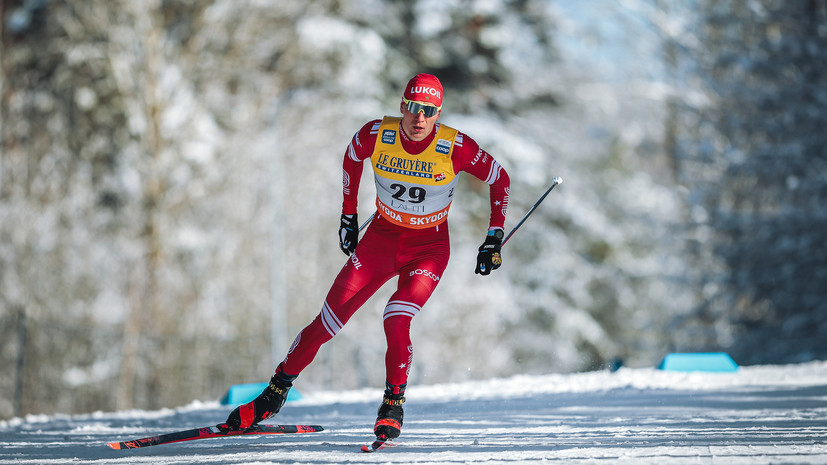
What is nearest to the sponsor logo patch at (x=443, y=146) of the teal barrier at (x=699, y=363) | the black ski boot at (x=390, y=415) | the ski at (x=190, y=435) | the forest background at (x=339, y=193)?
the black ski boot at (x=390, y=415)

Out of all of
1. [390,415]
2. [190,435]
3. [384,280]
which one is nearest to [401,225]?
[384,280]

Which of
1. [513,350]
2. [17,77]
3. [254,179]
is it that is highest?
[17,77]

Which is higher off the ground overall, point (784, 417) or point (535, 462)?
point (535, 462)

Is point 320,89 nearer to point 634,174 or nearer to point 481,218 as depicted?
point 481,218

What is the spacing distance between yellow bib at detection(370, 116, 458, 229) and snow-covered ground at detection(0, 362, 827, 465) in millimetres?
1192

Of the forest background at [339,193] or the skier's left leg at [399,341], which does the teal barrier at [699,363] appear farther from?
the forest background at [339,193]

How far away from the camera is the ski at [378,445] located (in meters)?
4.35

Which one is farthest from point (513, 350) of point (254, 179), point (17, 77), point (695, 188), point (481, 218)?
point (17, 77)

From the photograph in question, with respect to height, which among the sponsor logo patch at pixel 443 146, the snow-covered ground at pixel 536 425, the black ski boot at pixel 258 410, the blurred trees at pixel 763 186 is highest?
the sponsor logo patch at pixel 443 146

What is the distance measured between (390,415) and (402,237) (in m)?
0.96

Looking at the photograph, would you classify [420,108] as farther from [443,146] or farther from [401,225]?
[401,225]

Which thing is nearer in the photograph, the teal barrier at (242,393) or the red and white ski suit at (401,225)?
the red and white ski suit at (401,225)

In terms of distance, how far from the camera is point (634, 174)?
23406 mm

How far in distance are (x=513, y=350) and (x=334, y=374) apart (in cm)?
583
